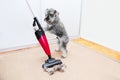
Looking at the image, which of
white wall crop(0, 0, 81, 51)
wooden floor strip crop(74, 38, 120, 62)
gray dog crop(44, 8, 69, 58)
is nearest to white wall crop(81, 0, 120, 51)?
wooden floor strip crop(74, 38, 120, 62)

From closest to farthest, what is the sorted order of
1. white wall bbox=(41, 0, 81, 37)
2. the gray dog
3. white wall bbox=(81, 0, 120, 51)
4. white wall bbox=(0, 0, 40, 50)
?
the gray dog < white wall bbox=(0, 0, 40, 50) < white wall bbox=(81, 0, 120, 51) < white wall bbox=(41, 0, 81, 37)

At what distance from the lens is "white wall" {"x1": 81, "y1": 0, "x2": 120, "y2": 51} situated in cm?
219

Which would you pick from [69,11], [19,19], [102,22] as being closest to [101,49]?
[102,22]

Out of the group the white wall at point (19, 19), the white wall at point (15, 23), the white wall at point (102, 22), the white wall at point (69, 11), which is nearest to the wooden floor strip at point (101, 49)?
the white wall at point (102, 22)

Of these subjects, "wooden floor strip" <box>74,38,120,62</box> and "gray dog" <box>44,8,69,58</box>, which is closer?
"gray dog" <box>44,8,69,58</box>

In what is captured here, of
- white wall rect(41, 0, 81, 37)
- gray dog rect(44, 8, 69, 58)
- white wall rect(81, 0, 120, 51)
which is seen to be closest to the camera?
gray dog rect(44, 8, 69, 58)

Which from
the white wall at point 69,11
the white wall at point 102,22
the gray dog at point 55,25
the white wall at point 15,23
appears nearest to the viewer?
the gray dog at point 55,25

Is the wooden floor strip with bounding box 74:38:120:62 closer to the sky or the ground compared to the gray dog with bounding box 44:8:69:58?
closer to the ground

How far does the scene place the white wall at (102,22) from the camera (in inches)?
86.2

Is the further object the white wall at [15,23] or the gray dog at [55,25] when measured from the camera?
the white wall at [15,23]

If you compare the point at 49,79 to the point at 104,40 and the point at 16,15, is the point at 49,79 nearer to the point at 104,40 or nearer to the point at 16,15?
the point at 16,15

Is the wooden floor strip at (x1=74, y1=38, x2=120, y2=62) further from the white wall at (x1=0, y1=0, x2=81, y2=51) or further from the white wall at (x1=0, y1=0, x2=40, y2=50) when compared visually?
the white wall at (x1=0, y1=0, x2=40, y2=50)

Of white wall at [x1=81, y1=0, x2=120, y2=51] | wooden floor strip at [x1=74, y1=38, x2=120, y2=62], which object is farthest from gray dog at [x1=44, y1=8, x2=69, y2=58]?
white wall at [x1=81, y1=0, x2=120, y2=51]

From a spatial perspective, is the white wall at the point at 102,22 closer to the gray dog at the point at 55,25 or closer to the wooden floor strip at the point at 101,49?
the wooden floor strip at the point at 101,49
